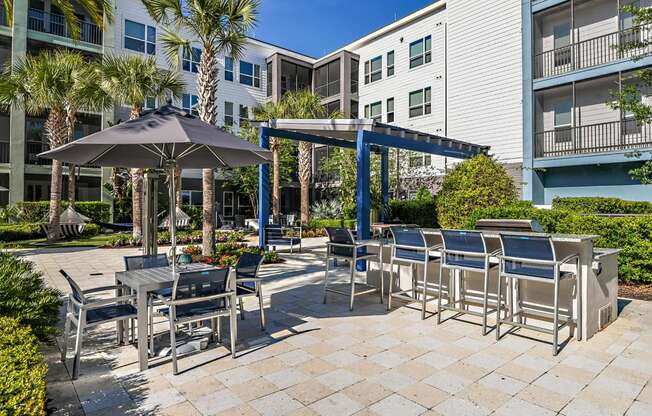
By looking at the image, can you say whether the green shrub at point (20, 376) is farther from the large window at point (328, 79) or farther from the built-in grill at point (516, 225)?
the large window at point (328, 79)

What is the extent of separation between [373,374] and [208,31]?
8756 millimetres

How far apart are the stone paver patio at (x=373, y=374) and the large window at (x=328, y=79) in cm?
2412

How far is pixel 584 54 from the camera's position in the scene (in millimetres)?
14789

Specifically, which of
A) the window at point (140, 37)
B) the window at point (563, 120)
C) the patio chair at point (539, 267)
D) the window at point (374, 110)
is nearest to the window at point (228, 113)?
the window at point (140, 37)

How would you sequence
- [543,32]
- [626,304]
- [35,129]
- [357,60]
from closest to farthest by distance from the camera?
[626,304]
[543,32]
[35,129]
[357,60]

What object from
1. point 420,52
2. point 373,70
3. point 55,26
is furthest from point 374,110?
point 55,26

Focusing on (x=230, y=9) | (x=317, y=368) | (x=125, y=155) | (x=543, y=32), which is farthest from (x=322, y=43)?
(x=317, y=368)

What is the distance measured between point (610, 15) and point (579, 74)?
105 inches

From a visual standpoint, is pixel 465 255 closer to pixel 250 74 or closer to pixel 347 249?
pixel 347 249

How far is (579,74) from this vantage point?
46.1 ft

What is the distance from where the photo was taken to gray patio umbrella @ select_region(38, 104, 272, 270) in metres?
3.88

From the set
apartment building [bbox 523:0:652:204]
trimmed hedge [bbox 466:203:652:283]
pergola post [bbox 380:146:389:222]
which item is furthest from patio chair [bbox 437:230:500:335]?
apartment building [bbox 523:0:652:204]

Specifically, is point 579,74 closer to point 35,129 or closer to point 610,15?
point 610,15

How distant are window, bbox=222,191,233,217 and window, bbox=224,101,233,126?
15.2 feet
